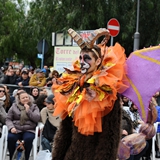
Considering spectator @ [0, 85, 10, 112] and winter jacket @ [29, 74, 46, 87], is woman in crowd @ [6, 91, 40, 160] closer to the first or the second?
spectator @ [0, 85, 10, 112]

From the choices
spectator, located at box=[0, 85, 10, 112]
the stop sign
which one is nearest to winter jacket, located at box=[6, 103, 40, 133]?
spectator, located at box=[0, 85, 10, 112]

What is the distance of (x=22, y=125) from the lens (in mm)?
6195

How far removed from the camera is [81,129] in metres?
3.16

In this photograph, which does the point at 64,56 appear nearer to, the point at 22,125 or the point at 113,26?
the point at 113,26

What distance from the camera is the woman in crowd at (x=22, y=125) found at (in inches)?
241

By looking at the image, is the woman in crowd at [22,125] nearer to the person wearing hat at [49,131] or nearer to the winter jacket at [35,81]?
the person wearing hat at [49,131]

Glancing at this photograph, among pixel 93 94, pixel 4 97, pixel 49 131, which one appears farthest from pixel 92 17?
pixel 93 94

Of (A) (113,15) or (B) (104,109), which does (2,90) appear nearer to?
(B) (104,109)

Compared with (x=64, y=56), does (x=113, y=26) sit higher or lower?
higher

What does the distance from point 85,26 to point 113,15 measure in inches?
43.2

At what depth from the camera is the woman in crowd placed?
6.12 meters

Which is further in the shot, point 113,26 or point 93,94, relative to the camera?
point 113,26

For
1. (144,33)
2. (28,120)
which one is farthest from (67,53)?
(144,33)

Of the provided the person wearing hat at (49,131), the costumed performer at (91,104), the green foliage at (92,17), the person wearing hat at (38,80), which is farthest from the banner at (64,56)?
the costumed performer at (91,104)
